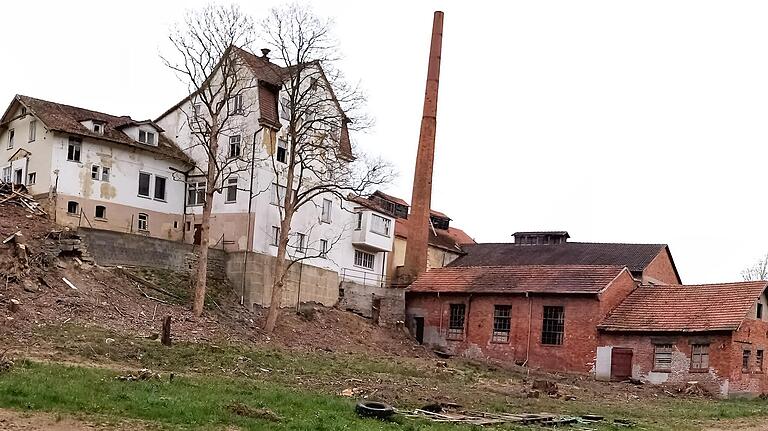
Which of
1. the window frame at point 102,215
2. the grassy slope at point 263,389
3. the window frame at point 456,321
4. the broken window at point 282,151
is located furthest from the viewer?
the window frame at point 456,321

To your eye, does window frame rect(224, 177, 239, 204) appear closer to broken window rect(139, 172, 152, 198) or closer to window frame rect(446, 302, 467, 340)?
broken window rect(139, 172, 152, 198)

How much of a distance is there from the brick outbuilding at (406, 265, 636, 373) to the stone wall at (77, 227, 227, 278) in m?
13.2

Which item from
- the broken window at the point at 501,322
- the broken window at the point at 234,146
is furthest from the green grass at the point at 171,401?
the broken window at the point at 501,322

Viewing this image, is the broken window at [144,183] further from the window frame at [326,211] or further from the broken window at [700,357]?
the broken window at [700,357]

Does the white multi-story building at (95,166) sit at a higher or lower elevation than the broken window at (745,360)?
higher

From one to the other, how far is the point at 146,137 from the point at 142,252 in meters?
8.82

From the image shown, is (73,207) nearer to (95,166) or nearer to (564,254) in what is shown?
(95,166)

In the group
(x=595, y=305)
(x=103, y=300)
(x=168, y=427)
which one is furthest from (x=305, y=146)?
(x=168, y=427)

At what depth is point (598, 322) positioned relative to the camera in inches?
1745

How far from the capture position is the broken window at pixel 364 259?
53625 millimetres

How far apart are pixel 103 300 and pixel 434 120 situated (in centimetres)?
2858

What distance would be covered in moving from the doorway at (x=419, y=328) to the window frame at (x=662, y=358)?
1367 centimetres

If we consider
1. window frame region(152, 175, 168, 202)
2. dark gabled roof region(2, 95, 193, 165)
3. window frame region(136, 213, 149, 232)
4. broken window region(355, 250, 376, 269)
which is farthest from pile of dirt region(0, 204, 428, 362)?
broken window region(355, 250, 376, 269)

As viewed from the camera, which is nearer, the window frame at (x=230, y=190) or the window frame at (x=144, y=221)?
the window frame at (x=230, y=190)
